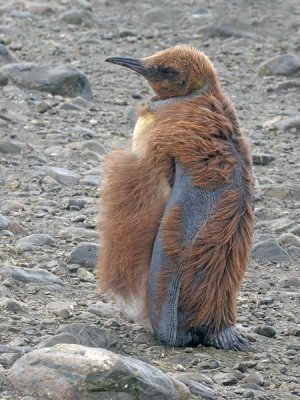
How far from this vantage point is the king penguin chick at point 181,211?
468 cm

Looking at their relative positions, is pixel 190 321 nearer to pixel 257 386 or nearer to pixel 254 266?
pixel 257 386

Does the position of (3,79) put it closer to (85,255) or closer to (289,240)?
(289,240)

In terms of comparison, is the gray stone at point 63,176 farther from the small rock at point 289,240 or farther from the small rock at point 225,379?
the small rock at point 225,379

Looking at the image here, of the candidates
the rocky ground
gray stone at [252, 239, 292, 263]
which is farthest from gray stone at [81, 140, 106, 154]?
gray stone at [252, 239, 292, 263]

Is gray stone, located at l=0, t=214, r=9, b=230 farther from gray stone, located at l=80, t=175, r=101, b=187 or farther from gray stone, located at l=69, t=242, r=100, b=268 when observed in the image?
gray stone, located at l=80, t=175, r=101, b=187

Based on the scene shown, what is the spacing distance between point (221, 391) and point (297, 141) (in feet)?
15.5

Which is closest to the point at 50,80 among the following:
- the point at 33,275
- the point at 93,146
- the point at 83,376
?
the point at 93,146

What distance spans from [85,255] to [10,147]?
6.78 ft

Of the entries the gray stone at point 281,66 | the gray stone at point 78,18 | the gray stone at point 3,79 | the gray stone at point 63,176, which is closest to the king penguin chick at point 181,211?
the gray stone at point 63,176

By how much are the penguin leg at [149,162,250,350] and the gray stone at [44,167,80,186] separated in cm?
265

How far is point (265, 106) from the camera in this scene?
9938 mm

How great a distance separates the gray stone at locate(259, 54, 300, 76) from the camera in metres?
10.7

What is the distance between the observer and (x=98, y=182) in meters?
7.42

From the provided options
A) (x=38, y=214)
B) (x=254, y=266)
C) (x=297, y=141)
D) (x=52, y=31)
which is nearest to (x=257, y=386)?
(x=254, y=266)
